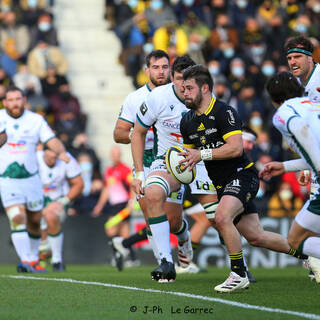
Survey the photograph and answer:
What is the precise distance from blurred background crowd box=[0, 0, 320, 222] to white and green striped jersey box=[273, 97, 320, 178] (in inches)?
393

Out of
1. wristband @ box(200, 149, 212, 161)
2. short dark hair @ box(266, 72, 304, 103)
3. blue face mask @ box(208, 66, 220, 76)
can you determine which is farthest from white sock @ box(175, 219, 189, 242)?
blue face mask @ box(208, 66, 220, 76)

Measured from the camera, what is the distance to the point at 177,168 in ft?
29.1

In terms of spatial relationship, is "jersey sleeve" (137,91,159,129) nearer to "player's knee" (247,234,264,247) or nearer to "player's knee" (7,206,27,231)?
"player's knee" (247,234,264,247)

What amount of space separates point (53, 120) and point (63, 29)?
348 cm

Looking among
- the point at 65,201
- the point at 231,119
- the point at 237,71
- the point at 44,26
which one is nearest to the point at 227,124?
the point at 231,119

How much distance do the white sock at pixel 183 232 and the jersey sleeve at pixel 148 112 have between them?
4.33 feet

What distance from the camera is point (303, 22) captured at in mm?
19359

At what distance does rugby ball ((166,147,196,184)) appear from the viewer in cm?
885

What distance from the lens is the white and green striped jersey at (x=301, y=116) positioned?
7.05 meters

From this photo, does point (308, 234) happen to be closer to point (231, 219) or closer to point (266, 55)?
point (231, 219)

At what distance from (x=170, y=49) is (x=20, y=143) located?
256 inches

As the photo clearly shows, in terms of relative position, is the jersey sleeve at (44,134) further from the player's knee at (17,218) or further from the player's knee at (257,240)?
the player's knee at (257,240)

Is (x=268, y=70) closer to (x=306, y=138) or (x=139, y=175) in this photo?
(x=139, y=175)

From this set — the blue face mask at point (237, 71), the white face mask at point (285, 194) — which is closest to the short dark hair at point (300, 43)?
the white face mask at point (285, 194)
